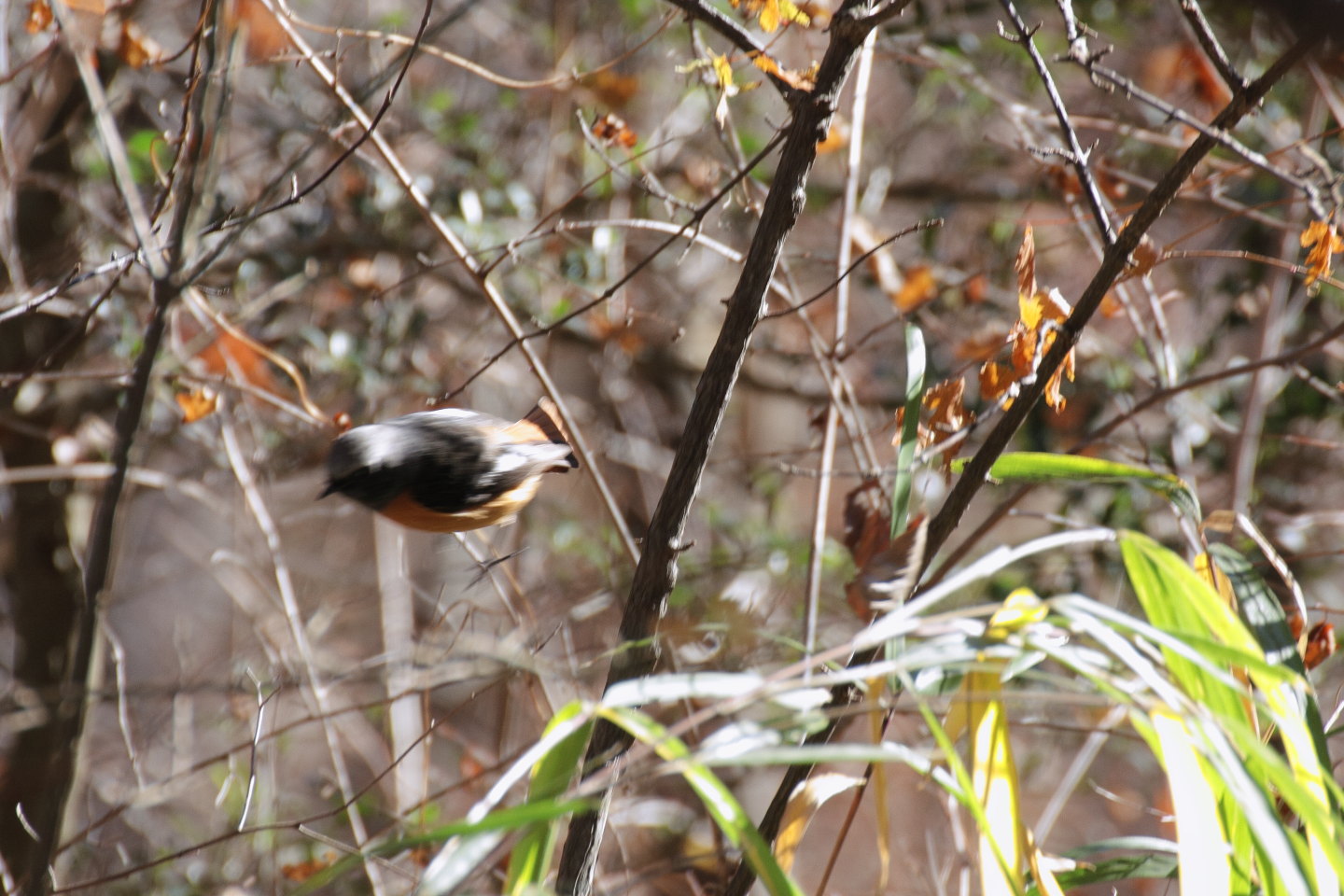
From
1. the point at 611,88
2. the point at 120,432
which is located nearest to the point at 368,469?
the point at 120,432

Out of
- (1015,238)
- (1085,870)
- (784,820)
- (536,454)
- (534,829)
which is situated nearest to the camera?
(534,829)

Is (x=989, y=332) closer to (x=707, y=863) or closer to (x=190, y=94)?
(x=707, y=863)

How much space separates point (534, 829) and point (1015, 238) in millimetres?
2201

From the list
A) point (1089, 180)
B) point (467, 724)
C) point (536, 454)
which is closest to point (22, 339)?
point (536, 454)

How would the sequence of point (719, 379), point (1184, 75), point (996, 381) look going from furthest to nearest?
point (1184, 75) → point (996, 381) → point (719, 379)

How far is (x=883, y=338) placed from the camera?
3219 mm

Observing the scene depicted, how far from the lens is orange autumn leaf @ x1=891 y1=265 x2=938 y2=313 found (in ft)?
7.64

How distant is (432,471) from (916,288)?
151 cm

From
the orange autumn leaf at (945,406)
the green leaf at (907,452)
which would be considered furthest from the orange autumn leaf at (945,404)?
the green leaf at (907,452)

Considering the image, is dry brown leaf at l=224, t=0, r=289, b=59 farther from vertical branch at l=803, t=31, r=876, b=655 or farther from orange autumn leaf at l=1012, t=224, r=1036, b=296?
orange autumn leaf at l=1012, t=224, r=1036, b=296

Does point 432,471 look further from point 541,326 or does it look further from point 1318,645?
point 1318,645

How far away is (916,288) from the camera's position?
7.79 ft

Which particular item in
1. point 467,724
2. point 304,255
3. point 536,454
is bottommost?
point 467,724

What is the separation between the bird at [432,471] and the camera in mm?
1152
